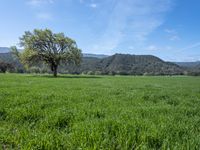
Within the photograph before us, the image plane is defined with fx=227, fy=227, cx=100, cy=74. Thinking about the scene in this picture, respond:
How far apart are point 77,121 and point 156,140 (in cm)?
244

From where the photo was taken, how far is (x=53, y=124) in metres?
6.40

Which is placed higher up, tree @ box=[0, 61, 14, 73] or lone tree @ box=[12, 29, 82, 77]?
lone tree @ box=[12, 29, 82, 77]

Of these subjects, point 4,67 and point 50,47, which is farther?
point 4,67

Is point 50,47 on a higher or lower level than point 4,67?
higher

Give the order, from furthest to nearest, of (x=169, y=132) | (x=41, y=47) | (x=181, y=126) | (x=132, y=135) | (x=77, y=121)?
1. (x=41, y=47)
2. (x=77, y=121)
3. (x=181, y=126)
4. (x=169, y=132)
5. (x=132, y=135)

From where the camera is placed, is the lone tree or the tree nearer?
the lone tree

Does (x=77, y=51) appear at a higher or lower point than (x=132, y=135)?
higher

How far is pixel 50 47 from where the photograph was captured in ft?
194

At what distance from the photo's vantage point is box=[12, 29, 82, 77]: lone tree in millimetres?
57297

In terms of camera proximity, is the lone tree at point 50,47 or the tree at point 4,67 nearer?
the lone tree at point 50,47

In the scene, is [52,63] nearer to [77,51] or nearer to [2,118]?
[77,51]

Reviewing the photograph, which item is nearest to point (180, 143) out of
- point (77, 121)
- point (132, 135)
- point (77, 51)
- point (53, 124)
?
point (132, 135)

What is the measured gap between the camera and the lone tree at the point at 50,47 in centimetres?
5730

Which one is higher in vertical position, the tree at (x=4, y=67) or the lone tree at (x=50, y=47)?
the lone tree at (x=50, y=47)
